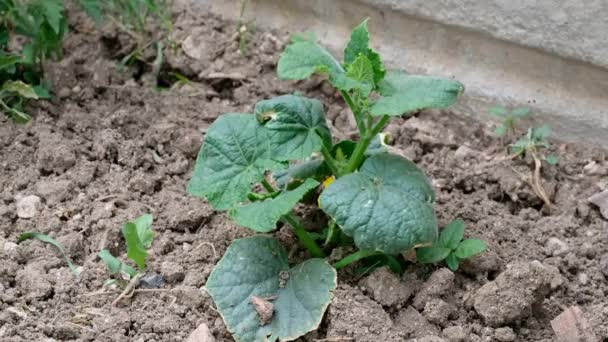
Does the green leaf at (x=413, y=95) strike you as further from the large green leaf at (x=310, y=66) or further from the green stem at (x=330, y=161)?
the green stem at (x=330, y=161)

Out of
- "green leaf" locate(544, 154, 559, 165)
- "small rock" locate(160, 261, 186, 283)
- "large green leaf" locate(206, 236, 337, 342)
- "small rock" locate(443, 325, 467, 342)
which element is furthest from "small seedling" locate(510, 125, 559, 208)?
"small rock" locate(160, 261, 186, 283)

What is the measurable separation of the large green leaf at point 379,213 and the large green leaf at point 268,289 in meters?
0.15

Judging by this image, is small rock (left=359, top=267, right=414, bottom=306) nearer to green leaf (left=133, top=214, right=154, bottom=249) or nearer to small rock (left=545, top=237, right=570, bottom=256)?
small rock (left=545, top=237, right=570, bottom=256)

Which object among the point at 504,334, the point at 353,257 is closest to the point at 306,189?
the point at 353,257

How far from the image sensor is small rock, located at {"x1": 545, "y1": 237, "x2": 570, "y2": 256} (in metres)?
2.27

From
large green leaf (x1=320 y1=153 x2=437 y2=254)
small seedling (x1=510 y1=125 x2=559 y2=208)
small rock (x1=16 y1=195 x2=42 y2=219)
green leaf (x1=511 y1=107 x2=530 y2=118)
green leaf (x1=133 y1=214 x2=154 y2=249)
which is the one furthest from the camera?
green leaf (x1=511 y1=107 x2=530 y2=118)

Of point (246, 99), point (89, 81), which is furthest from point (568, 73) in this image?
point (89, 81)

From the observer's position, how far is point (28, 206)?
7.58ft

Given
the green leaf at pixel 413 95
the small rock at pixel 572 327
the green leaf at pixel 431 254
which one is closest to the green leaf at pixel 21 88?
the green leaf at pixel 413 95

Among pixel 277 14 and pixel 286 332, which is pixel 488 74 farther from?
pixel 286 332

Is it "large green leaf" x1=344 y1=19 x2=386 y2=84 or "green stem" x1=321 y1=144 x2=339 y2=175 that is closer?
"large green leaf" x1=344 y1=19 x2=386 y2=84

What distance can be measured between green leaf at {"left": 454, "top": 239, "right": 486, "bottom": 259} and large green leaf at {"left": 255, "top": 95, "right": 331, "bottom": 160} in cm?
41

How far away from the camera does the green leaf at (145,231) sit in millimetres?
2178

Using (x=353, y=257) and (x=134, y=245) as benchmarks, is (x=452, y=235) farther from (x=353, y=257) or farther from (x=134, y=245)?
(x=134, y=245)
